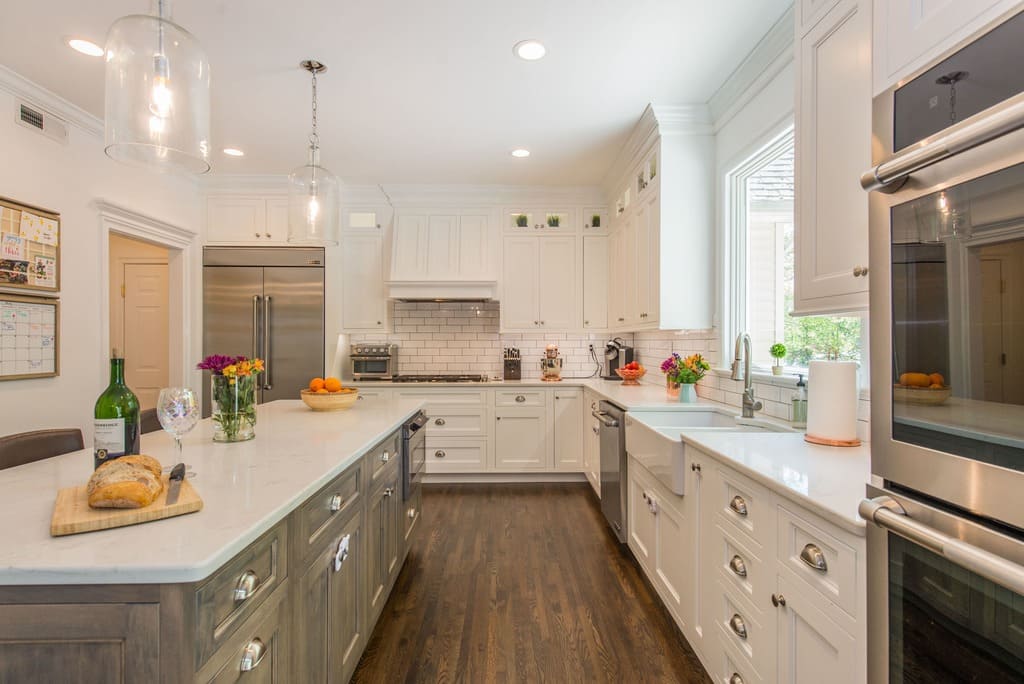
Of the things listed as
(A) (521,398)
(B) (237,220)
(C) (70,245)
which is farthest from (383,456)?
(B) (237,220)

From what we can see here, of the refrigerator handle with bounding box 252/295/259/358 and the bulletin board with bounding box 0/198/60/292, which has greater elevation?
the bulletin board with bounding box 0/198/60/292

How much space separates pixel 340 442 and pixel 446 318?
129 inches

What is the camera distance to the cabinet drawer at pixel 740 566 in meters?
1.41

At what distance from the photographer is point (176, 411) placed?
1450 millimetres

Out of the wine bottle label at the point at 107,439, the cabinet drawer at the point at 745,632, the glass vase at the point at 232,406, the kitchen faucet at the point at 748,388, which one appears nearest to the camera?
the wine bottle label at the point at 107,439

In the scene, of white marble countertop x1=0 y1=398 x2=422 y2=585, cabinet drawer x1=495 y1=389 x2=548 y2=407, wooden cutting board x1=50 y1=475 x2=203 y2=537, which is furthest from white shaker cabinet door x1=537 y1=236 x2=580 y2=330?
wooden cutting board x1=50 y1=475 x2=203 y2=537

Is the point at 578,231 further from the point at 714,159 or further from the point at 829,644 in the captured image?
the point at 829,644

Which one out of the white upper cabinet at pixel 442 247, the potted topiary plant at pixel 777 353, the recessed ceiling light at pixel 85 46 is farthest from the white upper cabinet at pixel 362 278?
the potted topiary plant at pixel 777 353

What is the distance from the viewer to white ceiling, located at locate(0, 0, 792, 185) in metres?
2.24

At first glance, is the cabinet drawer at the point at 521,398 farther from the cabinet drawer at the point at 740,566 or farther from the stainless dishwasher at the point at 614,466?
the cabinet drawer at the point at 740,566

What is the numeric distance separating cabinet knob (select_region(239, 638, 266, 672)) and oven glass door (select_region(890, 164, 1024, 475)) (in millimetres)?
1349

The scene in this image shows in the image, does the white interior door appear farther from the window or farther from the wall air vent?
the window

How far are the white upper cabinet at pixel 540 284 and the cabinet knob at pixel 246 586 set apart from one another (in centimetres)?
382

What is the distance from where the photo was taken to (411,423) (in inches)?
106
